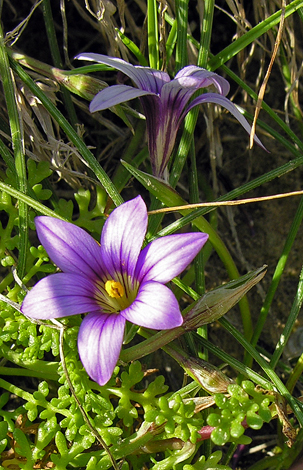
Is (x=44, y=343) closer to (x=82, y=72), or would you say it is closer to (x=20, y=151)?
(x=20, y=151)

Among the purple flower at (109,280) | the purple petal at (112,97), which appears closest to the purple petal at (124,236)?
the purple flower at (109,280)

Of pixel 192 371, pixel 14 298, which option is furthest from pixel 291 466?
pixel 14 298

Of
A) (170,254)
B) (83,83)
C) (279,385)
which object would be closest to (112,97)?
(83,83)

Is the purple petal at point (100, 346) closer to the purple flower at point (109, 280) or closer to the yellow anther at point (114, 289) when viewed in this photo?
the purple flower at point (109, 280)

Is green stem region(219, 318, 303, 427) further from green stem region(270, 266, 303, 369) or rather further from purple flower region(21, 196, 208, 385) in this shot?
purple flower region(21, 196, 208, 385)

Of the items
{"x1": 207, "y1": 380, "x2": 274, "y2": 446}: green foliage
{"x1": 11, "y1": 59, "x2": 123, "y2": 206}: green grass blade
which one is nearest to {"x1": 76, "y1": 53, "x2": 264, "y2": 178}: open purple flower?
{"x1": 11, "y1": 59, "x2": 123, "y2": 206}: green grass blade

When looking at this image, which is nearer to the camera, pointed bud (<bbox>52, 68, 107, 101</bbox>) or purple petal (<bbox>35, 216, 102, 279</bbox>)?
purple petal (<bbox>35, 216, 102, 279</bbox>)
